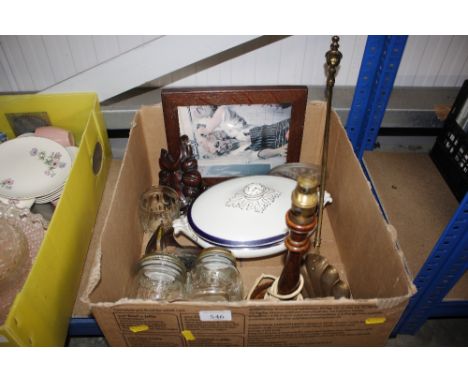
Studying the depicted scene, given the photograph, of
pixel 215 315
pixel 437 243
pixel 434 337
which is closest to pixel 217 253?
pixel 215 315

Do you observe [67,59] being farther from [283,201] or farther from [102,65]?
[283,201]

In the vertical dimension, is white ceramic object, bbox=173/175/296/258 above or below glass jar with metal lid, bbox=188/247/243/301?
above

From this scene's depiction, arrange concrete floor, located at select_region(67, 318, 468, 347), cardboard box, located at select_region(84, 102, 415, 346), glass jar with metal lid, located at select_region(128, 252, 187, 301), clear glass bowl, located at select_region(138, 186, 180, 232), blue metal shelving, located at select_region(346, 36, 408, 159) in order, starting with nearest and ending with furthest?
Answer: cardboard box, located at select_region(84, 102, 415, 346) < glass jar with metal lid, located at select_region(128, 252, 187, 301) < blue metal shelving, located at select_region(346, 36, 408, 159) < clear glass bowl, located at select_region(138, 186, 180, 232) < concrete floor, located at select_region(67, 318, 468, 347)

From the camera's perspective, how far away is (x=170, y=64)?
3.52 feet

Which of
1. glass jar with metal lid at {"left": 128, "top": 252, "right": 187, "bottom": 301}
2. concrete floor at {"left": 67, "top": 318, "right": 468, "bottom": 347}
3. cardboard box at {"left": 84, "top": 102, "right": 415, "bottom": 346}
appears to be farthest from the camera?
concrete floor at {"left": 67, "top": 318, "right": 468, "bottom": 347}

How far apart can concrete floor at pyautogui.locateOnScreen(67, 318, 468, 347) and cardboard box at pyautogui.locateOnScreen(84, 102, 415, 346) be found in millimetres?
371

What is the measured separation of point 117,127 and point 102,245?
0.65 metres

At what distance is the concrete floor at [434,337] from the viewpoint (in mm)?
1103

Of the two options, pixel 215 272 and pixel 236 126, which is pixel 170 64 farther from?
pixel 215 272

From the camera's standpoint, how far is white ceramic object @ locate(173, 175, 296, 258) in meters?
0.80

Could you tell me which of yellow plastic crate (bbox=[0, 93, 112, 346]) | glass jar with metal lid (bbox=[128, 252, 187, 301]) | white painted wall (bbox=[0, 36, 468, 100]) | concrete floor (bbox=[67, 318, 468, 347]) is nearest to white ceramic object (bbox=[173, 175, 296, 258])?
glass jar with metal lid (bbox=[128, 252, 187, 301])

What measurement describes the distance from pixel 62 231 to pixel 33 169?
0.33 m

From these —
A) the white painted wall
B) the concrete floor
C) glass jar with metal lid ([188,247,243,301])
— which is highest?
the white painted wall

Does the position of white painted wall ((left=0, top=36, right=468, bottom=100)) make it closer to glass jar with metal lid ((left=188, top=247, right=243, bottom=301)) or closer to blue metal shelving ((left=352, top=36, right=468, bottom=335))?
A: blue metal shelving ((left=352, top=36, right=468, bottom=335))
